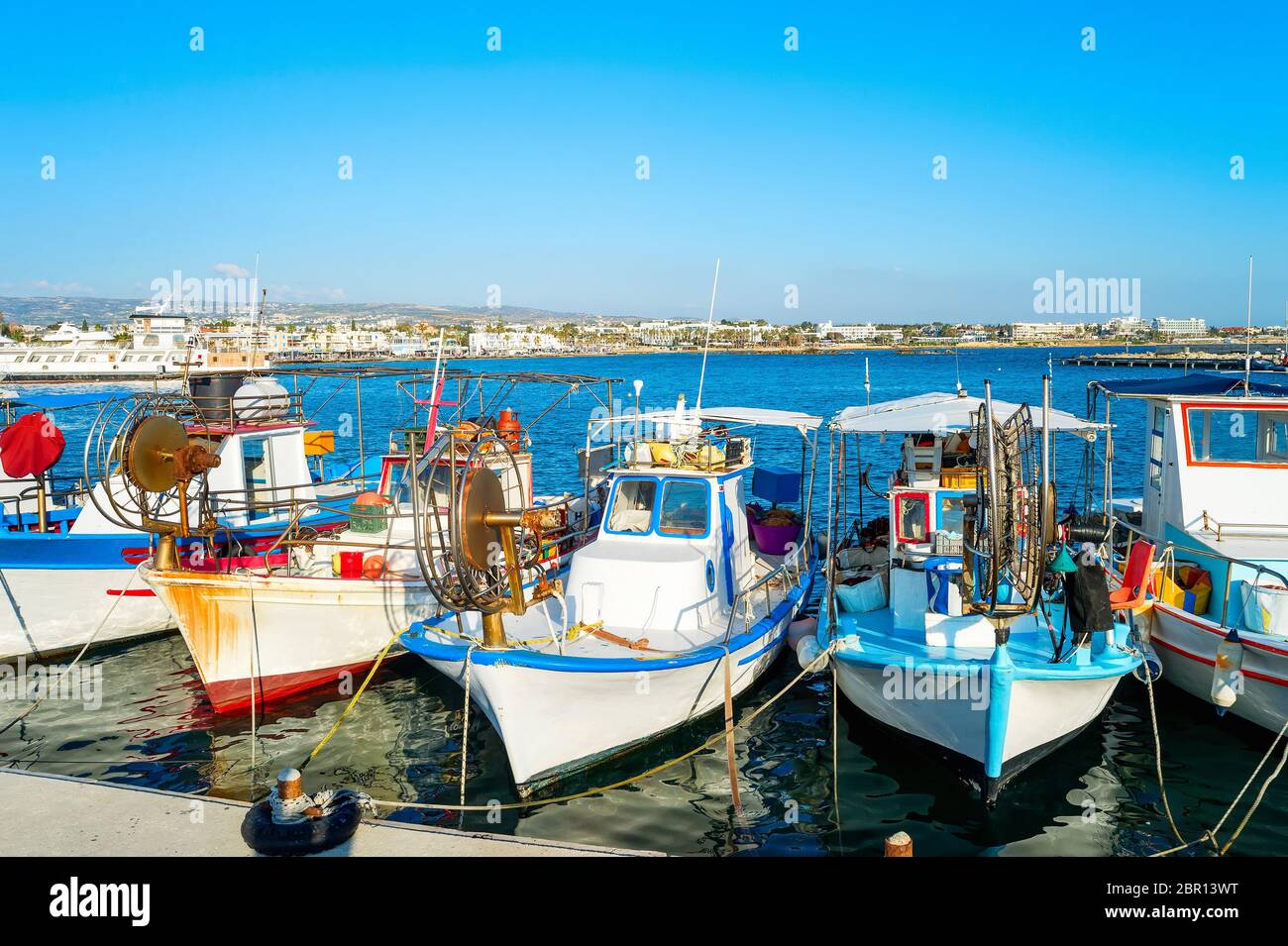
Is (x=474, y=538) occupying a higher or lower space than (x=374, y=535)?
higher

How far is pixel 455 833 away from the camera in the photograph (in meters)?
8.15

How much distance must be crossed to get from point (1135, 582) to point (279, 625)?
11.7 meters

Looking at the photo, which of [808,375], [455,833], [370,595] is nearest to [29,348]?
[808,375]

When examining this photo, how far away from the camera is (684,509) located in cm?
1398

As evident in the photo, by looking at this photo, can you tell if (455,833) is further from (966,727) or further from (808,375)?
(808,375)

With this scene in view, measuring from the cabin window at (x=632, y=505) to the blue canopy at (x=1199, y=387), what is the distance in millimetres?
7789

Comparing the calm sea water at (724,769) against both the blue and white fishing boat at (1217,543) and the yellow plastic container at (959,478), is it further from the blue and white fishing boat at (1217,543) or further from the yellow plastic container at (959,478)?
the yellow plastic container at (959,478)

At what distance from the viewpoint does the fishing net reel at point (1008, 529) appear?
9633mm

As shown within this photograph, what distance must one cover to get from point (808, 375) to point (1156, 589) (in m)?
118

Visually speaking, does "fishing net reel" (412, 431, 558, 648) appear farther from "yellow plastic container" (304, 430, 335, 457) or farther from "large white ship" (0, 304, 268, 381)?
"large white ship" (0, 304, 268, 381)

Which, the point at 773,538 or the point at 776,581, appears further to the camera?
the point at 773,538

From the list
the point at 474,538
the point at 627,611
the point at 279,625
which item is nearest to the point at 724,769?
the point at 627,611

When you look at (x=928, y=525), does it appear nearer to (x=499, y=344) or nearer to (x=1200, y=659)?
(x=1200, y=659)

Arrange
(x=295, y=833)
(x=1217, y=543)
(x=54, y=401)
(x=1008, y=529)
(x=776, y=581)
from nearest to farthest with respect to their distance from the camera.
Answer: (x=295, y=833)
(x=1008, y=529)
(x=1217, y=543)
(x=776, y=581)
(x=54, y=401)
